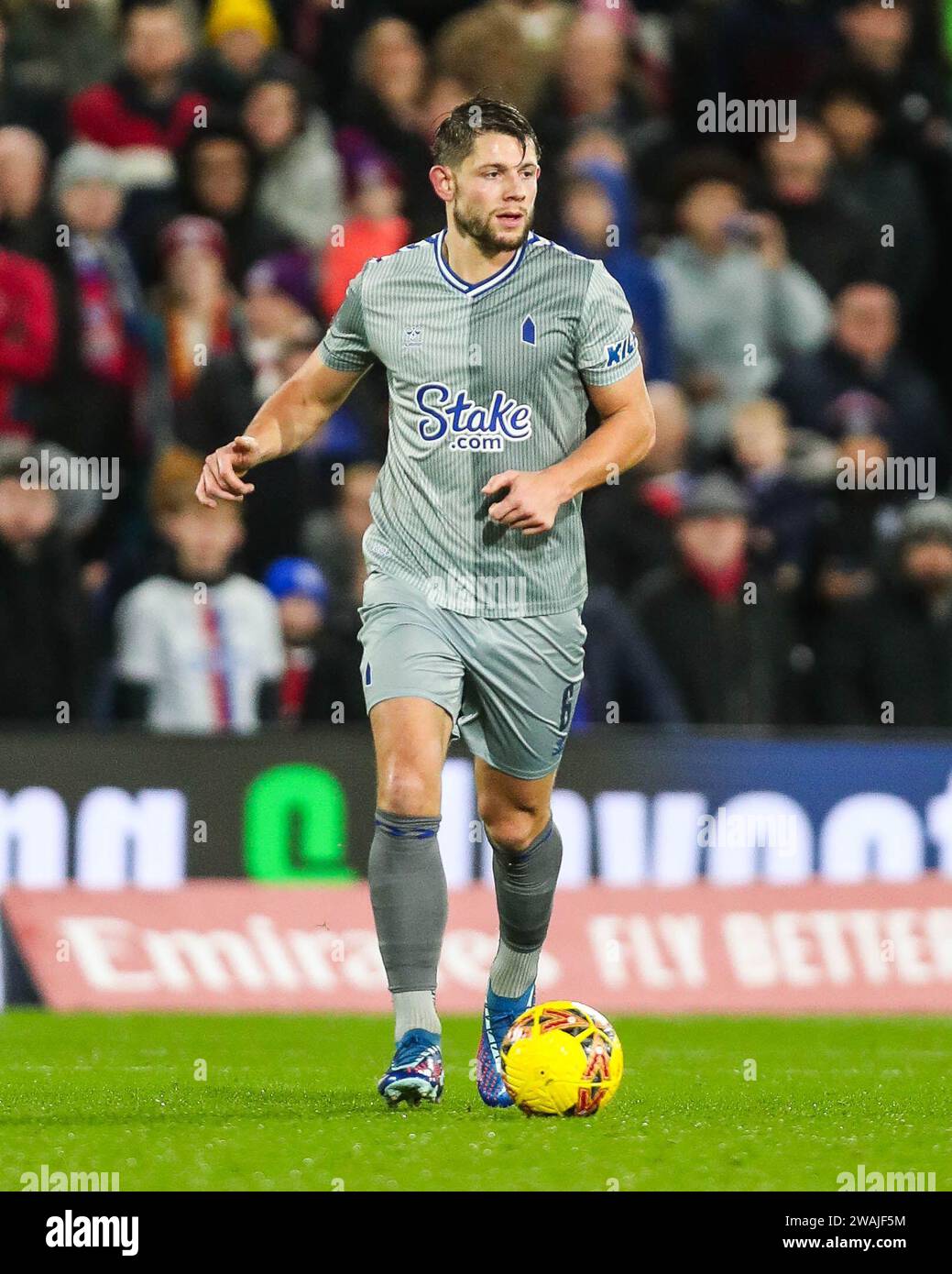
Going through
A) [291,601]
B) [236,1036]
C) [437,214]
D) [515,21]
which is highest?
[515,21]

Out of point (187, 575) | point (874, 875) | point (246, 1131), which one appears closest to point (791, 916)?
point (874, 875)

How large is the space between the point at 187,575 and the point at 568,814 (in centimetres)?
205

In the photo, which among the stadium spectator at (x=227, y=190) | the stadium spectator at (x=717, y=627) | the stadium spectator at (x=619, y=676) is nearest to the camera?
the stadium spectator at (x=619, y=676)

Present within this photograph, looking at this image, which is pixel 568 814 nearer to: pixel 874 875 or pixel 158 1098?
pixel 874 875

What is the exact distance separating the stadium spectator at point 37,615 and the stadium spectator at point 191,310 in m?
1.24

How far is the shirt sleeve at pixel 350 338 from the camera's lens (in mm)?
6258

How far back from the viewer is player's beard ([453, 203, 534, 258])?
5.97 m

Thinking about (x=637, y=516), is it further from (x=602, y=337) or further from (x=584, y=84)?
(x=602, y=337)

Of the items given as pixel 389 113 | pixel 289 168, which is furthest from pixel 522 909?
pixel 389 113

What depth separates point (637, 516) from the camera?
11406 mm

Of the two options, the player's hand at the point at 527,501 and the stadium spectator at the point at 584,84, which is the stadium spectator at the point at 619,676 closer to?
the stadium spectator at the point at 584,84

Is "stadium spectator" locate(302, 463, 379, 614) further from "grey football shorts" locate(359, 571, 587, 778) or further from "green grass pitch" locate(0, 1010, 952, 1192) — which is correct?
"grey football shorts" locate(359, 571, 587, 778)

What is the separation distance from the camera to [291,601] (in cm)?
1098

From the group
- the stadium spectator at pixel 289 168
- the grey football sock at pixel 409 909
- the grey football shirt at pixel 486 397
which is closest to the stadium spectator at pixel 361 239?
the stadium spectator at pixel 289 168
